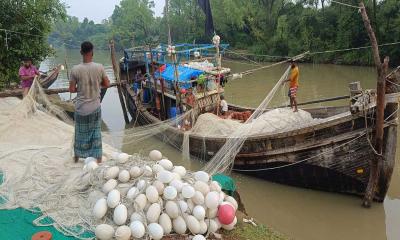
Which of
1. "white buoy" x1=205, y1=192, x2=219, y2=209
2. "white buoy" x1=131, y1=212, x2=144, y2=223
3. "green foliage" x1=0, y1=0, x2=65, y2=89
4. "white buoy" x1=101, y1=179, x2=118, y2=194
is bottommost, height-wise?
"white buoy" x1=131, y1=212, x2=144, y2=223

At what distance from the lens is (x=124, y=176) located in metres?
3.62

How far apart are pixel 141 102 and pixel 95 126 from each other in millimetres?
6902

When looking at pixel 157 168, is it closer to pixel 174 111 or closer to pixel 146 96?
pixel 174 111

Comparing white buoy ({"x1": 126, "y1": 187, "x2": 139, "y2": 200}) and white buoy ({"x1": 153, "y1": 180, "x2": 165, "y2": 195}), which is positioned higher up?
white buoy ({"x1": 153, "y1": 180, "x2": 165, "y2": 195})

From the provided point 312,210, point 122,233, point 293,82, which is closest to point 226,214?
point 122,233

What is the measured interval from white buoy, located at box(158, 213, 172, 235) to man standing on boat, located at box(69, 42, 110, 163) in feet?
4.66

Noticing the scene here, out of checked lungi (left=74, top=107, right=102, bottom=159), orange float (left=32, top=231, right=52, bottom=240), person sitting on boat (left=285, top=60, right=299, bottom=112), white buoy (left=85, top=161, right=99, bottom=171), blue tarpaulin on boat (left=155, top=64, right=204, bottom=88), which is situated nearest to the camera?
orange float (left=32, top=231, right=52, bottom=240)

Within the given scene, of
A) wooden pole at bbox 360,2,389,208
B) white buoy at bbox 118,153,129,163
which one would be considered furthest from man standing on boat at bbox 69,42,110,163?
wooden pole at bbox 360,2,389,208

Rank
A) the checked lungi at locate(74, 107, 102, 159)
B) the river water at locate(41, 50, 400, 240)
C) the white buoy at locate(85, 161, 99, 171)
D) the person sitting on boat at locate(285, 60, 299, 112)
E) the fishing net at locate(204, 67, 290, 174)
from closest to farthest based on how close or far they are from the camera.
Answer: the white buoy at locate(85, 161, 99, 171) < the checked lungi at locate(74, 107, 102, 159) < the river water at locate(41, 50, 400, 240) < the fishing net at locate(204, 67, 290, 174) < the person sitting on boat at locate(285, 60, 299, 112)

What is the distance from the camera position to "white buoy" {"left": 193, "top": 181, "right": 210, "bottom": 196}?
11.6ft

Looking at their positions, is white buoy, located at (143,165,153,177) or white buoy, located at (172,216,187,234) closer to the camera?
white buoy, located at (172,216,187,234)

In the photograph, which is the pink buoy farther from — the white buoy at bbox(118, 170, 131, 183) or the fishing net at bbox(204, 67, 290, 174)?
the fishing net at bbox(204, 67, 290, 174)

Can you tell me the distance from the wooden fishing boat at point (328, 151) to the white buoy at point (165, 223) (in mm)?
3696

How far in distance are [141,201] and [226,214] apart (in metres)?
0.75
